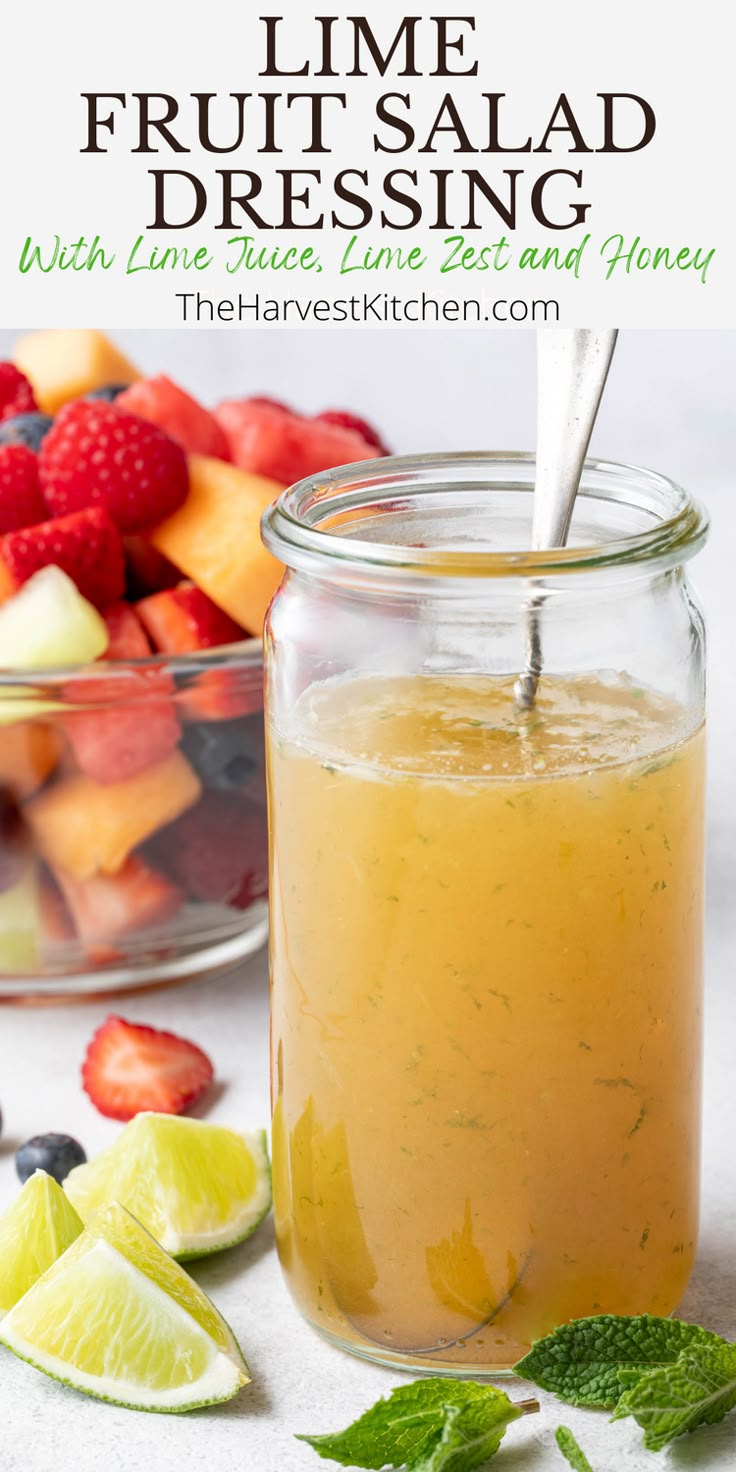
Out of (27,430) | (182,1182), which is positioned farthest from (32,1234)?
(27,430)

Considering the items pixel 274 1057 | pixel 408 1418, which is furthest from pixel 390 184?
pixel 408 1418

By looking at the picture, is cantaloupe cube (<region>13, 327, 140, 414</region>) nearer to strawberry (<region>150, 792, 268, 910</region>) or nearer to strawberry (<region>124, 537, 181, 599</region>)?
strawberry (<region>124, 537, 181, 599</region>)

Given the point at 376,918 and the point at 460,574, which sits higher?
the point at 460,574

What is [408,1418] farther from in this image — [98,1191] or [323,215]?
[323,215]

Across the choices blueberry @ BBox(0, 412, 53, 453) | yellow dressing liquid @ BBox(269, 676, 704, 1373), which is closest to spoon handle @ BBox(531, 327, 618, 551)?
yellow dressing liquid @ BBox(269, 676, 704, 1373)

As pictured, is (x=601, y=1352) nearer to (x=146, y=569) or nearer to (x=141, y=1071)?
(x=141, y=1071)
